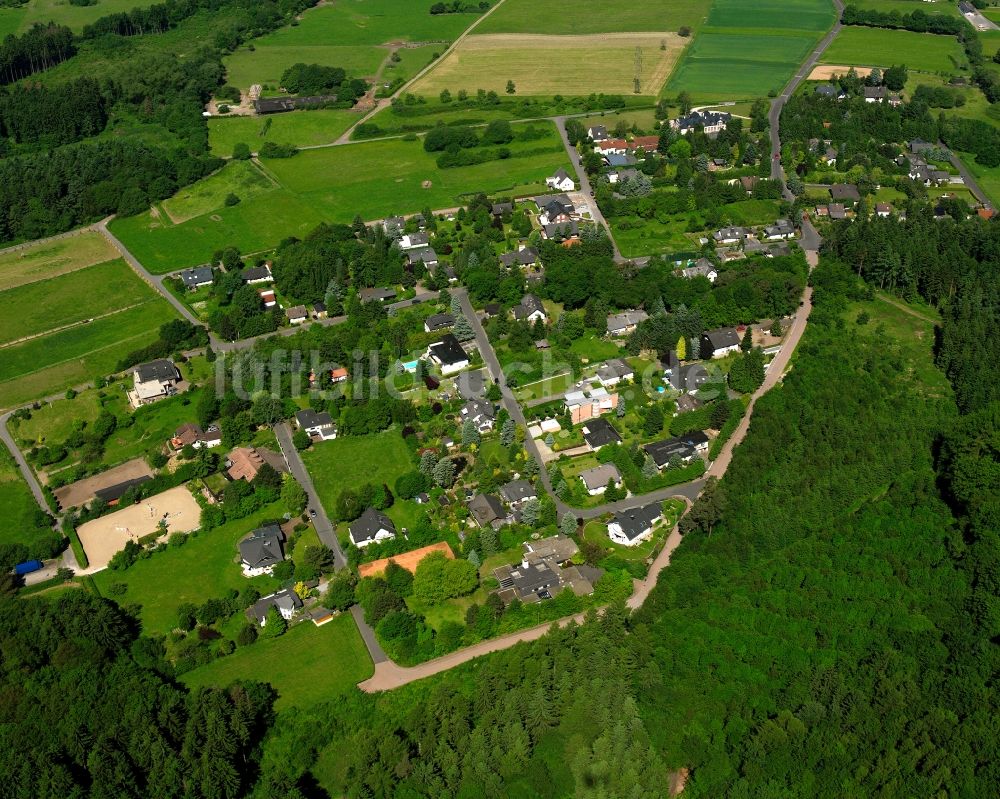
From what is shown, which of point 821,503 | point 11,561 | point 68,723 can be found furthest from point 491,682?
point 11,561

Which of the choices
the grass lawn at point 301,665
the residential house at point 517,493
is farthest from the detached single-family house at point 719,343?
the grass lawn at point 301,665

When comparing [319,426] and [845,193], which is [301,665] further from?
[845,193]

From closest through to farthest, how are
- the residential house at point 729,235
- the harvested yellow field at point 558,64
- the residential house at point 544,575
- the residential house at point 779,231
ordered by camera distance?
1. the residential house at point 544,575
2. the residential house at point 729,235
3. the residential house at point 779,231
4. the harvested yellow field at point 558,64

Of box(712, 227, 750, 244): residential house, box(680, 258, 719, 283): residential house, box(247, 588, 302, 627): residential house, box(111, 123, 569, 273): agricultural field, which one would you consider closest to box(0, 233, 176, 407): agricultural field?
box(111, 123, 569, 273): agricultural field

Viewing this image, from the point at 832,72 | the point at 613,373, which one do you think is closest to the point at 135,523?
the point at 613,373

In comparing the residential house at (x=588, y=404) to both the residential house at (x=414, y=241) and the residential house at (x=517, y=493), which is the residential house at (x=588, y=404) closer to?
the residential house at (x=517, y=493)

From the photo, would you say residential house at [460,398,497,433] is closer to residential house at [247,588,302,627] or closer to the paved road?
residential house at [247,588,302,627]
